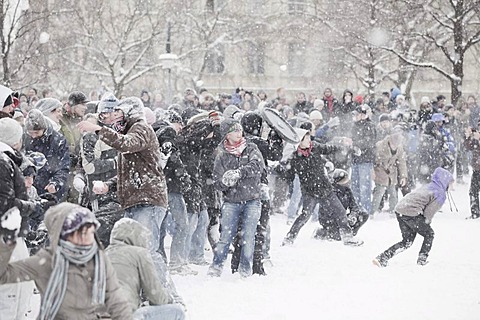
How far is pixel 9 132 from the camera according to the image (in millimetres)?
6383

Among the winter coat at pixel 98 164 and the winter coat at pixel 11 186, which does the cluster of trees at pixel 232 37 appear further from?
the winter coat at pixel 11 186

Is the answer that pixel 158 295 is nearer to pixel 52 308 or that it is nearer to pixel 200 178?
pixel 52 308

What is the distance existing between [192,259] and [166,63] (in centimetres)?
1045

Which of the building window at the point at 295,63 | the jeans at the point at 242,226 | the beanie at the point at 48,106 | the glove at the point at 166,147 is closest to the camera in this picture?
the glove at the point at 166,147

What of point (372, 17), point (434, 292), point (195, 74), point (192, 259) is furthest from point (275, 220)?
point (195, 74)

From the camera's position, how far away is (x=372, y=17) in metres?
23.2

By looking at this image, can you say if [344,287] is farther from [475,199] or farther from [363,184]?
[475,199]

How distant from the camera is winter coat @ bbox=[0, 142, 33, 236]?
18.7 feet

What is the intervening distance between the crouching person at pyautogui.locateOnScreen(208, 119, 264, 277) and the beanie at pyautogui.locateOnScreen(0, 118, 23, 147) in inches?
108

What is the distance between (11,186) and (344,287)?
412 centimetres

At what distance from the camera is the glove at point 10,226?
4.77 metres

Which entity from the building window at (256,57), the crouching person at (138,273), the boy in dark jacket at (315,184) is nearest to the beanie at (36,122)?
the crouching person at (138,273)

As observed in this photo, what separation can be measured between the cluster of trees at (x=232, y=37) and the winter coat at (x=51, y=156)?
7.96 m

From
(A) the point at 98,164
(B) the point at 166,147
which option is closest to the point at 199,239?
(B) the point at 166,147
